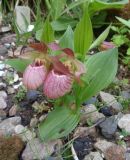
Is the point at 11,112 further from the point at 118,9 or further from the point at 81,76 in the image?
the point at 118,9

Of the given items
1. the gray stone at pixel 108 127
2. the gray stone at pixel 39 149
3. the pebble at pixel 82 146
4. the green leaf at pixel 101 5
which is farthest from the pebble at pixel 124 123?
the green leaf at pixel 101 5

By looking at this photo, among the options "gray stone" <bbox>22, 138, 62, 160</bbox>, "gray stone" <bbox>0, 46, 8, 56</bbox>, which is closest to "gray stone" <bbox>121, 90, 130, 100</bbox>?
"gray stone" <bbox>22, 138, 62, 160</bbox>

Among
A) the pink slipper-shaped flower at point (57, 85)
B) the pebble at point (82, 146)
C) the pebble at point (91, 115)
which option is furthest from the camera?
the pebble at point (91, 115)

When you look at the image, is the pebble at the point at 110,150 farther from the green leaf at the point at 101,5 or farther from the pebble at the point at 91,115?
the green leaf at the point at 101,5

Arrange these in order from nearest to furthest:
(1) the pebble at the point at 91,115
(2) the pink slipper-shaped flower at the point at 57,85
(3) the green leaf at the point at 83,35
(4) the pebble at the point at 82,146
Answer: (2) the pink slipper-shaped flower at the point at 57,85 → (3) the green leaf at the point at 83,35 → (4) the pebble at the point at 82,146 → (1) the pebble at the point at 91,115

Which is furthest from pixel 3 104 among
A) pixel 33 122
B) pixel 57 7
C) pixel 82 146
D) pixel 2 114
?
pixel 57 7
